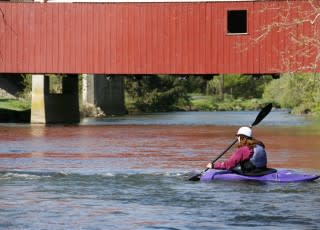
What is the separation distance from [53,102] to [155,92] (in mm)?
29201

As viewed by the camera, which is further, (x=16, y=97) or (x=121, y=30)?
(x=16, y=97)

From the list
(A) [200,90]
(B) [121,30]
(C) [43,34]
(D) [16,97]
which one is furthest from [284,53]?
(A) [200,90]

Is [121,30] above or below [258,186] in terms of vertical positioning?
above

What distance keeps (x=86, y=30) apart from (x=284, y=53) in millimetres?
8510

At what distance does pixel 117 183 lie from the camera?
2027cm

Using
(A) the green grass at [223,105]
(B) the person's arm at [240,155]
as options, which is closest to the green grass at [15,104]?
(A) the green grass at [223,105]

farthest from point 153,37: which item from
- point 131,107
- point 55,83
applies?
point 131,107

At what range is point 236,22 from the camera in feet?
134

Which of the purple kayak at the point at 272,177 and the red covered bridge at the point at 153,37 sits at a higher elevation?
the red covered bridge at the point at 153,37

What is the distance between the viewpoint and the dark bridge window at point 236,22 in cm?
4019

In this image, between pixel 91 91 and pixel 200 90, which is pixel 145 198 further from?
pixel 200 90

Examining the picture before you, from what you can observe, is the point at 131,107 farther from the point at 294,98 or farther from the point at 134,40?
the point at 134,40

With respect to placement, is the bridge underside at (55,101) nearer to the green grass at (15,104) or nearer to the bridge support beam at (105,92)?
the green grass at (15,104)

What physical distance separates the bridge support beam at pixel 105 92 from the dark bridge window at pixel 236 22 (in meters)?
23.8
